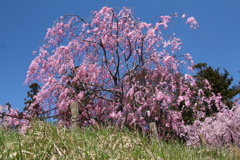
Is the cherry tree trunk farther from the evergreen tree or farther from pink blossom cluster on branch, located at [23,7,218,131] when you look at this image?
the evergreen tree

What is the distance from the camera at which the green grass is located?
385 cm

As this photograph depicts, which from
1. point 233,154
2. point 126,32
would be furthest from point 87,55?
point 233,154

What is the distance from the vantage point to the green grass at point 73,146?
3.85 metres

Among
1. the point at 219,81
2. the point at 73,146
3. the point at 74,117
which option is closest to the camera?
the point at 73,146

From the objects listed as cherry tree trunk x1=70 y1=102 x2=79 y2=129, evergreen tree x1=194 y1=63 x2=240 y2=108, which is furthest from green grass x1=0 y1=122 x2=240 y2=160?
evergreen tree x1=194 y1=63 x2=240 y2=108

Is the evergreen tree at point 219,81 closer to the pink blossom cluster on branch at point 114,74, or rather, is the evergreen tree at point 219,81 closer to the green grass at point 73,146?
the pink blossom cluster on branch at point 114,74

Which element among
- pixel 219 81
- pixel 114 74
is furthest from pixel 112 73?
pixel 219 81

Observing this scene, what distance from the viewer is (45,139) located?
425 cm

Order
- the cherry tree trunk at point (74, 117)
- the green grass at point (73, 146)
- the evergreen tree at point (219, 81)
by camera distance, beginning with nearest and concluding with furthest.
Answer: the green grass at point (73, 146), the cherry tree trunk at point (74, 117), the evergreen tree at point (219, 81)

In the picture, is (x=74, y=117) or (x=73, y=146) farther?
(x=74, y=117)

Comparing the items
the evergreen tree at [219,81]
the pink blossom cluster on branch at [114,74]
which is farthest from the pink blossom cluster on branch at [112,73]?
the evergreen tree at [219,81]

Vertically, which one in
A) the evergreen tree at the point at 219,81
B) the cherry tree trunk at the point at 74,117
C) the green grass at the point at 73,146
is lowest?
the green grass at the point at 73,146

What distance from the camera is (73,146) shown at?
4254mm

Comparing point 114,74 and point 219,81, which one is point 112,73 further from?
point 219,81
